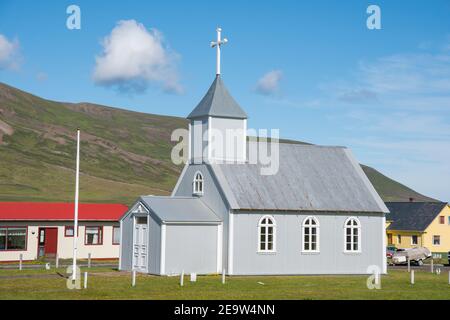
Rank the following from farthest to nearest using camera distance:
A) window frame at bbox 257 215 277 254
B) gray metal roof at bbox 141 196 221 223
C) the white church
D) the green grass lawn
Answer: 1. window frame at bbox 257 215 277 254
2. the white church
3. gray metal roof at bbox 141 196 221 223
4. the green grass lawn

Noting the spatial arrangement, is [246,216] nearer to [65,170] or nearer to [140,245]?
[140,245]

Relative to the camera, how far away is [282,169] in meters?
46.0

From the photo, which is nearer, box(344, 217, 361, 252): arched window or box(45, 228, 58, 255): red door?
box(344, 217, 361, 252): arched window

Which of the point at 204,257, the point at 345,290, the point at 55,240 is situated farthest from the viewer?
the point at 55,240

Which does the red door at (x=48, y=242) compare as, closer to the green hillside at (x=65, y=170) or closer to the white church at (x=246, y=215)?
the white church at (x=246, y=215)

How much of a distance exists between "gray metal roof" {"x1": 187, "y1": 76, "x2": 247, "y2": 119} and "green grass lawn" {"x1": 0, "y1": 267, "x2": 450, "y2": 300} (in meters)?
9.91

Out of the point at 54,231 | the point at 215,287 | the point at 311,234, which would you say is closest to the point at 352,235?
the point at 311,234

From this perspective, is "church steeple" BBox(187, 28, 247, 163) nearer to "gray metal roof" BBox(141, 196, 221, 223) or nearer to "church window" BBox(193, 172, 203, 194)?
"church window" BBox(193, 172, 203, 194)

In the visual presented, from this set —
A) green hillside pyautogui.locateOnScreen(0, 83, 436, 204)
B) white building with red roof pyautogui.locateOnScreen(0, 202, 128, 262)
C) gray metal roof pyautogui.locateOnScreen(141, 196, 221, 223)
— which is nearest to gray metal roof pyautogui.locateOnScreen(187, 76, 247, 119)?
gray metal roof pyautogui.locateOnScreen(141, 196, 221, 223)

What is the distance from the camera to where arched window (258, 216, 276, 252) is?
140ft

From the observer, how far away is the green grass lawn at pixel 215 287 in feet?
97.9
